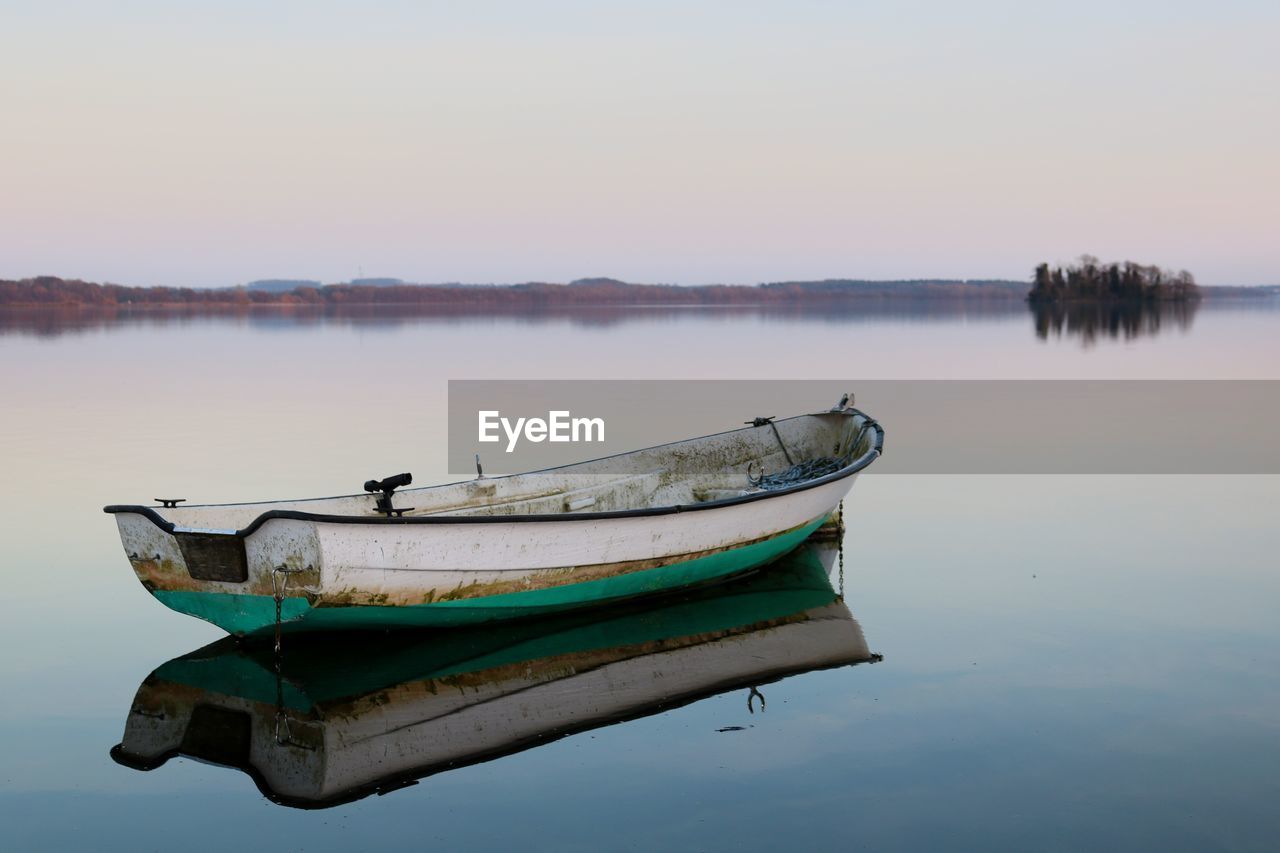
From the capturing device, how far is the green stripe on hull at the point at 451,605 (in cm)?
825

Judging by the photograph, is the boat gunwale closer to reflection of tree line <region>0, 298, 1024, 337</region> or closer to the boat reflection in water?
the boat reflection in water

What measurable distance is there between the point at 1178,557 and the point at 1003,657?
3545 mm

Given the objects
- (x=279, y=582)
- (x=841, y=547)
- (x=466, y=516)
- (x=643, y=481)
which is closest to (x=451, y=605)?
(x=466, y=516)

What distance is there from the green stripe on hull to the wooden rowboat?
12 mm

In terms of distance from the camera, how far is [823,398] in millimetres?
24562

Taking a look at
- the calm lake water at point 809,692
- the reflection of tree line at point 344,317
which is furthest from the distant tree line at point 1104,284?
the calm lake water at point 809,692

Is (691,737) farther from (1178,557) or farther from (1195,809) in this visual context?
(1178,557)

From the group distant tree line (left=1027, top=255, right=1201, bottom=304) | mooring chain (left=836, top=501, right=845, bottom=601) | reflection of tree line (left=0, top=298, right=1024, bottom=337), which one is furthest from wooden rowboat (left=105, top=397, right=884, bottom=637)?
distant tree line (left=1027, top=255, right=1201, bottom=304)

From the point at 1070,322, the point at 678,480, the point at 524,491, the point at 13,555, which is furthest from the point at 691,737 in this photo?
the point at 1070,322

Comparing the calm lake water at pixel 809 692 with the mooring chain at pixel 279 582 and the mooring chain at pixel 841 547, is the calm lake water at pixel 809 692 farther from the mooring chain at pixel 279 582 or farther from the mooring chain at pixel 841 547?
the mooring chain at pixel 279 582

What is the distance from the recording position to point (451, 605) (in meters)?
8.70

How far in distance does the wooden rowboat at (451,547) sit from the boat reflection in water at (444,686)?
272 millimetres

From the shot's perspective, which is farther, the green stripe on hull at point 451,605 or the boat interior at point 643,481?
the boat interior at point 643,481

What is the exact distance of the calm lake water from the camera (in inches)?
233
